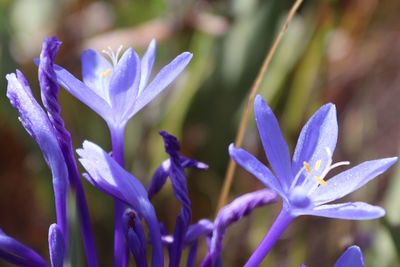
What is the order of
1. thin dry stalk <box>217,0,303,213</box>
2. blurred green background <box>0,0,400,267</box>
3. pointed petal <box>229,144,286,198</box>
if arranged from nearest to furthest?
pointed petal <box>229,144,286,198</box>, thin dry stalk <box>217,0,303,213</box>, blurred green background <box>0,0,400,267</box>

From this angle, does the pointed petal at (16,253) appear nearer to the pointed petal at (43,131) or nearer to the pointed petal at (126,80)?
the pointed petal at (43,131)

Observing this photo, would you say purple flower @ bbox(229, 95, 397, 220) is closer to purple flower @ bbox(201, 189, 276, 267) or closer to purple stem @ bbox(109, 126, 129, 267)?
purple flower @ bbox(201, 189, 276, 267)

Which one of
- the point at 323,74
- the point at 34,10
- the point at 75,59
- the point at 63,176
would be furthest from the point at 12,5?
the point at 63,176

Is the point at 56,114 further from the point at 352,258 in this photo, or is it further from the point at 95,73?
the point at 352,258

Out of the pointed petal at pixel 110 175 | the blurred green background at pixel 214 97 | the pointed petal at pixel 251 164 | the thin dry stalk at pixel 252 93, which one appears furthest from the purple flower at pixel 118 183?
the blurred green background at pixel 214 97

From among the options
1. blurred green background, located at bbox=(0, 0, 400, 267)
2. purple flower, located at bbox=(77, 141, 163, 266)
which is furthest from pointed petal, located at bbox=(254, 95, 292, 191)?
blurred green background, located at bbox=(0, 0, 400, 267)

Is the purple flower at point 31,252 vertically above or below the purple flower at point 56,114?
below
